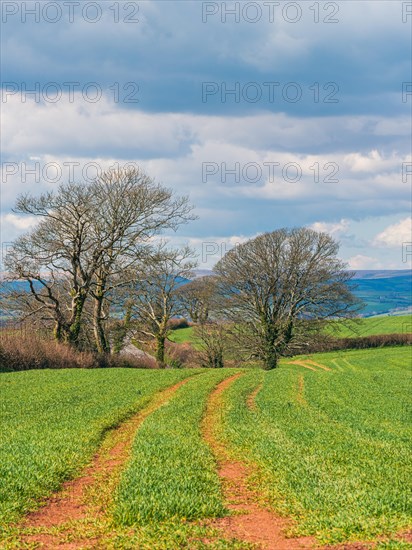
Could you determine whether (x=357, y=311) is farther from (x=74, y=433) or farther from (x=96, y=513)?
(x=96, y=513)

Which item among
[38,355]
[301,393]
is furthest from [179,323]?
[301,393]

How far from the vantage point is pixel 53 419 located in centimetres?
1912

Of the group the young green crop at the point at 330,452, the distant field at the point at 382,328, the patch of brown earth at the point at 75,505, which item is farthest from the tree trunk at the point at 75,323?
the distant field at the point at 382,328

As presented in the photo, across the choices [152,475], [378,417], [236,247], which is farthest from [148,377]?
[236,247]

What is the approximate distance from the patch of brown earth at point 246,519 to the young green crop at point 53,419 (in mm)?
3428

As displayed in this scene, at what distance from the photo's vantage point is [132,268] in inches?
2003

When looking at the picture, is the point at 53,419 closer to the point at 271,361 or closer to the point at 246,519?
the point at 246,519

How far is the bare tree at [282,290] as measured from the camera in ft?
202

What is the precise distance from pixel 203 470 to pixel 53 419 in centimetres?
928

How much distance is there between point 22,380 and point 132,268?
2028 centimetres

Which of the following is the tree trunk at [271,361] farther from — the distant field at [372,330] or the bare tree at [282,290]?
the distant field at [372,330]

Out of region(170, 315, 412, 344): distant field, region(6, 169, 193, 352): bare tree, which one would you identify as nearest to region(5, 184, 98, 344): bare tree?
region(6, 169, 193, 352): bare tree

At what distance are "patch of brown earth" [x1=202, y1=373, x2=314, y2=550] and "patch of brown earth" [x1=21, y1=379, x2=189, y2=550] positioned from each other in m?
2.21

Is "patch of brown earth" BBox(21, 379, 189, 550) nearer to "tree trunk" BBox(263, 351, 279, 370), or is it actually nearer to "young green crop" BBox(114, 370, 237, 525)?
"young green crop" BBox(114, 370, 237, 525)
